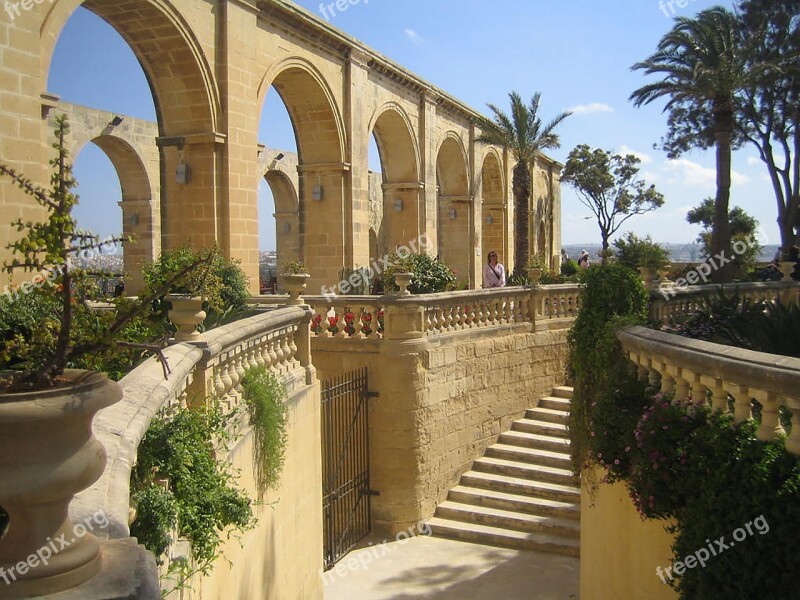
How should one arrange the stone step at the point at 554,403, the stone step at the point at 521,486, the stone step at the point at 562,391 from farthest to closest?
the stone step at the point at 562,391
the stone step at the point at 554,403
the stone step at the point at 521,486

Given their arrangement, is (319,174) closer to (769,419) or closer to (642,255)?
(642,255)

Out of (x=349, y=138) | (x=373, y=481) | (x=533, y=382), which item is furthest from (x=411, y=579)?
Result: (x=349, y=138)

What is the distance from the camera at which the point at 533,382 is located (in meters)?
13.3

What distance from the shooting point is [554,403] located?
43.9ft

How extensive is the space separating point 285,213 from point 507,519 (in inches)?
738

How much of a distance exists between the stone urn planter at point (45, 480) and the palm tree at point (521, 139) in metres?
21.4

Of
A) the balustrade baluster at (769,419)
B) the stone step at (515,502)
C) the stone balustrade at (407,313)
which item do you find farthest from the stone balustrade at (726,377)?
the stone step at (515,502)

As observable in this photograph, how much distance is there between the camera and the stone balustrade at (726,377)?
3.49 metres

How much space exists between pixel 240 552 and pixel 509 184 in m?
25.0

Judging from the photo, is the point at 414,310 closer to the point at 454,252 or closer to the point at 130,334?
the point at 130,334

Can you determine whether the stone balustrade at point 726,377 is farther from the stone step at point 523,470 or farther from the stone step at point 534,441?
the stone step at point 534,441

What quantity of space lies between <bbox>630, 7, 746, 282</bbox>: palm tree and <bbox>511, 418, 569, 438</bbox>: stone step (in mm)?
5829

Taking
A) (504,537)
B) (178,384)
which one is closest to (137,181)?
(504,537)

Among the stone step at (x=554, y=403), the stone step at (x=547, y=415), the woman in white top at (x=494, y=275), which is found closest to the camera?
the stone step at (x=547, y=415)
